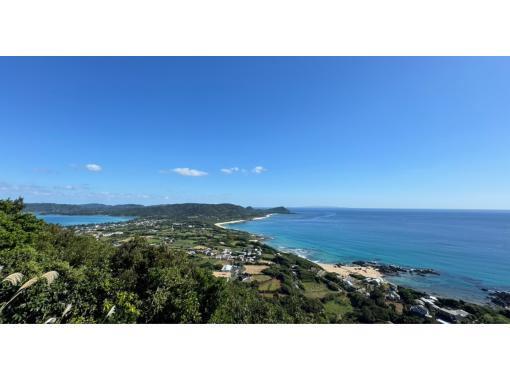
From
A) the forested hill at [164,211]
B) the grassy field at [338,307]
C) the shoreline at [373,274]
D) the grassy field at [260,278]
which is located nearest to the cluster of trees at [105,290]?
the grassy field at [338,307]

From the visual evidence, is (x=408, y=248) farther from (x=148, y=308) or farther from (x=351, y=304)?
(x=148, y=308)

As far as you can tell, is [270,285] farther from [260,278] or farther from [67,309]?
[67,309]

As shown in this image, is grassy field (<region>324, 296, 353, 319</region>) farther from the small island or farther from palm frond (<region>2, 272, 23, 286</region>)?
palm frond (<region>2, 272, 23, 286</region>)

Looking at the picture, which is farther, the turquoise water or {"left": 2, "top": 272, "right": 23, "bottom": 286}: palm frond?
the turquoise water

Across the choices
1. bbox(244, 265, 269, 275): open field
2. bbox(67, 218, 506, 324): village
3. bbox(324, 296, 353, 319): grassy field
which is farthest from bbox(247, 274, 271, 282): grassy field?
bbox(324, 296, 353, 319): grassy field
